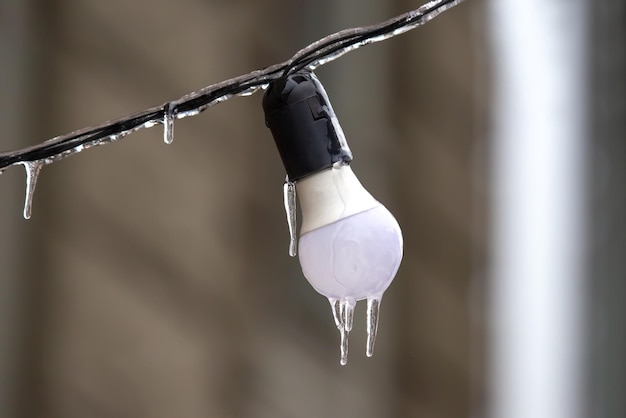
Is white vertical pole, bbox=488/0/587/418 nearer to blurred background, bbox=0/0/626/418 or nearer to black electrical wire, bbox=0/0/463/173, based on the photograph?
blurred background, bbox=0/0/626/418

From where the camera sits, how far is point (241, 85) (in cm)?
37

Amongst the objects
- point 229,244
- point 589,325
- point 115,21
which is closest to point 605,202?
point 589,325

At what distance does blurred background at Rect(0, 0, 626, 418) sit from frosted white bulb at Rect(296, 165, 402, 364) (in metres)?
0.86

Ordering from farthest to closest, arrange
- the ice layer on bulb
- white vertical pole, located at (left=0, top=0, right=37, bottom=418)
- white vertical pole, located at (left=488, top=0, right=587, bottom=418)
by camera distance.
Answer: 1. white vertical pole, located at (left=488, top=0, right=587, bottom=418)
2. white vertical pole, located at (left=0, top=0, right=37, bottom=418)
3. the ice layer on bulb

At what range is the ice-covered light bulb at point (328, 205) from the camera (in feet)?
1.16

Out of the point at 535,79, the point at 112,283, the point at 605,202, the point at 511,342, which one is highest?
the point at 535,79

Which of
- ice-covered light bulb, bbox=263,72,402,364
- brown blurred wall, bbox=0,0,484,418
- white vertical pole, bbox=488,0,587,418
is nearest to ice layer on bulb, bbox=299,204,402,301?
ice-covered light bulb, bbox=263,72,402,364

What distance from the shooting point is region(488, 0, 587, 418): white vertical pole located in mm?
1313

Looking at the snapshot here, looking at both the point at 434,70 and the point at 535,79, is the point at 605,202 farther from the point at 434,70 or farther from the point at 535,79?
the point at 434,70

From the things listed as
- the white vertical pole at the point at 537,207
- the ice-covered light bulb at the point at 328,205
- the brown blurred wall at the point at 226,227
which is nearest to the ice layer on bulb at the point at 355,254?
the ice-covered light bulb at the point at 328,205

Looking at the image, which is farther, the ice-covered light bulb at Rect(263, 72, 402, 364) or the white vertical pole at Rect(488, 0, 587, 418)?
the white vertical pole at Rect(488, 0, 587, 418)

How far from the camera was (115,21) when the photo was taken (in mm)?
1218

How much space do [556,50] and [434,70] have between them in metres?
0.23

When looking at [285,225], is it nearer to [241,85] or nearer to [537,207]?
[537,207]
